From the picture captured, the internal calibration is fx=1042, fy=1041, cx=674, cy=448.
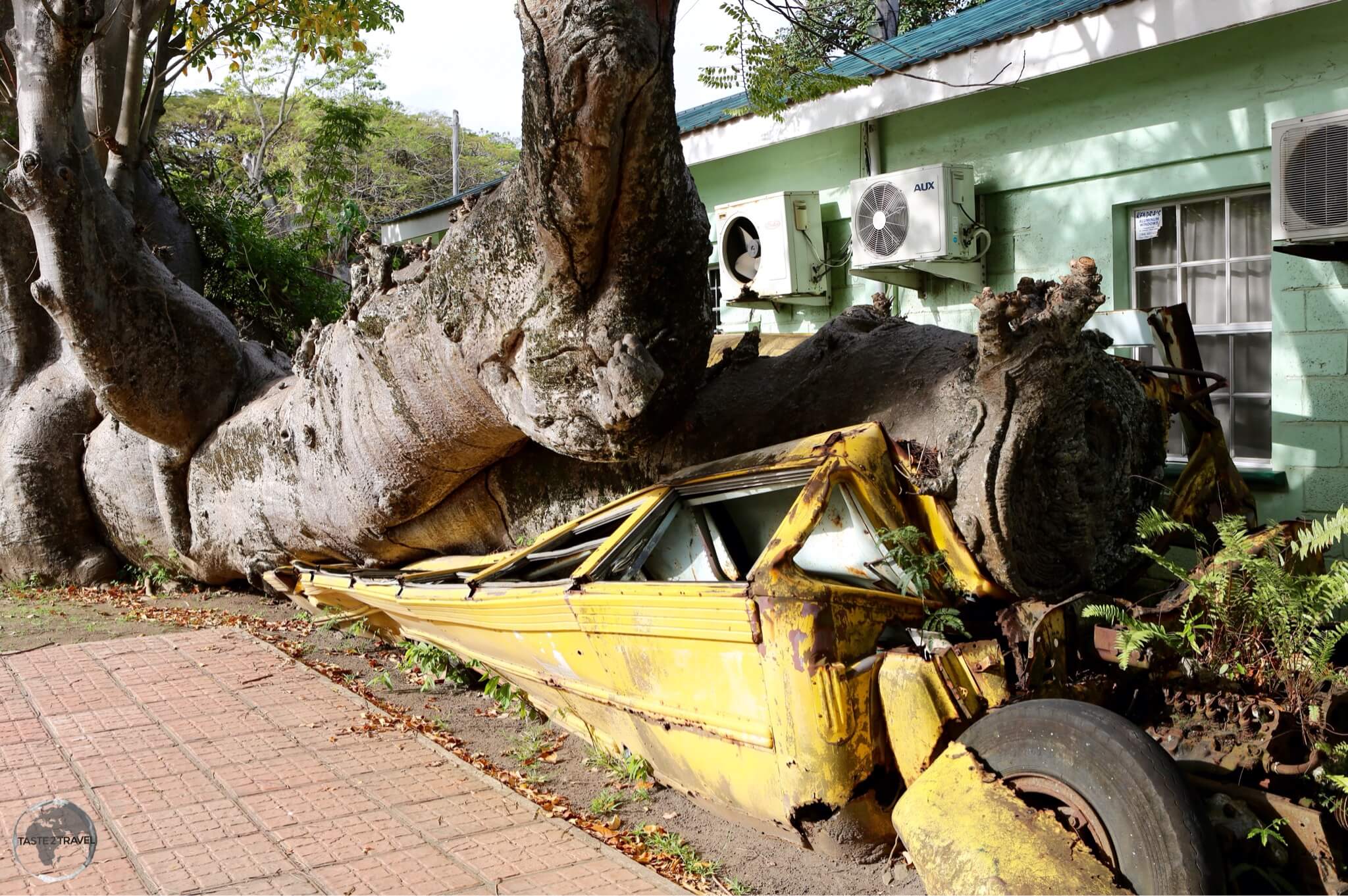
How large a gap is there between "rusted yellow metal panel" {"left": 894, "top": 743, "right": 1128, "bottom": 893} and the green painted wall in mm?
4671

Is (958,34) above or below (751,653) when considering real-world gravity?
above

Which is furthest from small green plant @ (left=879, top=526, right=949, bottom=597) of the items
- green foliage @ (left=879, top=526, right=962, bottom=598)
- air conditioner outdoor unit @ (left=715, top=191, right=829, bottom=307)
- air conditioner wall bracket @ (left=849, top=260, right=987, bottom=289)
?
air conditioner outdoor unit @ (left=715, top=191, right=829, bottom=307)

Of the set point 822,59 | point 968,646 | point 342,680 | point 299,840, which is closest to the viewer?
point 968,646

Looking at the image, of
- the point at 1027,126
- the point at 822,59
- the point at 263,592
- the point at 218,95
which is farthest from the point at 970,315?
the point at 218,95

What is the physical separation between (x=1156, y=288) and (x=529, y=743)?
5.56 meters

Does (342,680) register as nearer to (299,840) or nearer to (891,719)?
(299,840)

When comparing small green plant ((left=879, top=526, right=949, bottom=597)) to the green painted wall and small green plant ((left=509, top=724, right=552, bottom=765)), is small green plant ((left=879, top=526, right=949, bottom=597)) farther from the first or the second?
the green painted wall

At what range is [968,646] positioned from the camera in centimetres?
345

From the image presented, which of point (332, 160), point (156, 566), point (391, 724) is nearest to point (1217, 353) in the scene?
point (391, 724)

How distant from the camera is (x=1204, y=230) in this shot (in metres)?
7.35

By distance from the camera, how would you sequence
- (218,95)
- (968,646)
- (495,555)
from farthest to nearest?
(218,95) → (495,555) → (968,646)

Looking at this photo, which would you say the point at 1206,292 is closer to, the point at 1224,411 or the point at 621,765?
the point at 1224,411

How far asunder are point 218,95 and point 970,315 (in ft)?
114

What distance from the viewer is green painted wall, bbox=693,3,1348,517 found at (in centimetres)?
653
